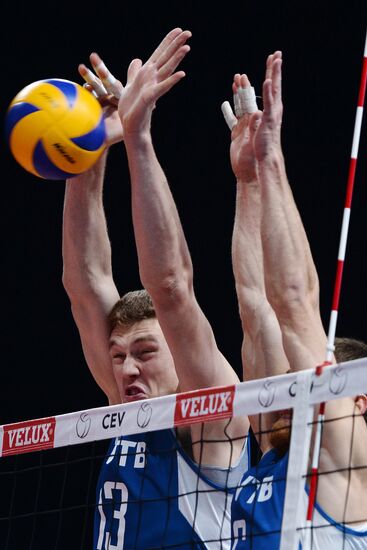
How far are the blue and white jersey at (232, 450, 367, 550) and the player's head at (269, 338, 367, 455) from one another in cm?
5

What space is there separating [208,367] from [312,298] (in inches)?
24.2

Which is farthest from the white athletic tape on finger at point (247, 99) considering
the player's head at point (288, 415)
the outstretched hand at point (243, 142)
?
the player's head at point (288, 415)

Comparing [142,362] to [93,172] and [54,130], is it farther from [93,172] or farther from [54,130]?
[54,130]

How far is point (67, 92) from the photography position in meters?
4.13

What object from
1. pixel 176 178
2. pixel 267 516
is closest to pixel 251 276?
pixel 267 516

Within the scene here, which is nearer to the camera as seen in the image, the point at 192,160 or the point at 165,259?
the point at 165,259

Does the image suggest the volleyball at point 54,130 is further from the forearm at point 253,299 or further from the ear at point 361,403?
Answer: the ear at point 361,403

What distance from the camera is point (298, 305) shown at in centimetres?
368

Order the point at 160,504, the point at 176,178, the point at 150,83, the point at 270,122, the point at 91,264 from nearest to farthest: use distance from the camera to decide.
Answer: the point at 270,122, the point at 160,504, the point at 150,83, the point at 91,264, the point at 176,178

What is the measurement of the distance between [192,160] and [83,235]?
13.0 feet

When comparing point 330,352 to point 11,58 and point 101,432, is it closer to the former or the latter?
point 101,432

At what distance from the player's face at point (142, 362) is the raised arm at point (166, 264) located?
0.96 ft

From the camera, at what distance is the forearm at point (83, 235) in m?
4.81

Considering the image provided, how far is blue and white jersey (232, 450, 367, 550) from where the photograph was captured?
347 cm
